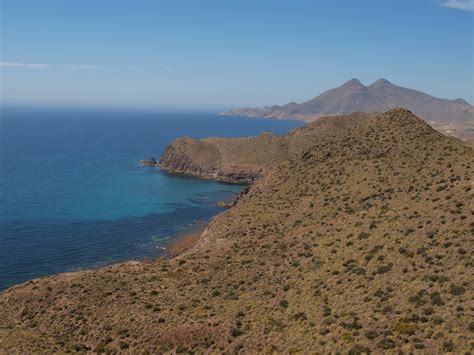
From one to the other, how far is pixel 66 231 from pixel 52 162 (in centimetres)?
9887

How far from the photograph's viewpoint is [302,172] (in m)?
79.6

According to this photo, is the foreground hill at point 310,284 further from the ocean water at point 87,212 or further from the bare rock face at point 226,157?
the bare rock face at point 226,157

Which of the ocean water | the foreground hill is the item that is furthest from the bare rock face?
the foreground hill

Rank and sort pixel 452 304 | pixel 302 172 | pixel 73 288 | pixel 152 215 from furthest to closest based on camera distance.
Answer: pixel 152 215 < pixel 302 172 < pixel 73 288 < pixel 452 304

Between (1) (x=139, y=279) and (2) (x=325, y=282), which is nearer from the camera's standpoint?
(2) (x=325, y=282)

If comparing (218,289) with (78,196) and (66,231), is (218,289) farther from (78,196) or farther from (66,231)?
(78,196)

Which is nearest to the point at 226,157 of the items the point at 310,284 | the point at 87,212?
the point at 87,212

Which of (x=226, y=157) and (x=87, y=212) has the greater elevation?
(x=226, y=157)

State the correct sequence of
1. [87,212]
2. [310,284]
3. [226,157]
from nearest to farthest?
[310,284] → [87,212] → [226,157]

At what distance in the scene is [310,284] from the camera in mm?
39875

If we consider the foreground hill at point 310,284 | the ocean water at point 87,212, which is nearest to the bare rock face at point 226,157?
the ocean water at point 87,212

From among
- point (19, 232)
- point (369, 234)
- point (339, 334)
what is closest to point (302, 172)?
point (369, 234)

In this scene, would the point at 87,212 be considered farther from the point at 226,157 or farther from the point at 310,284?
the point at 226,157

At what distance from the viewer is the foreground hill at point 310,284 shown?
2962cm
